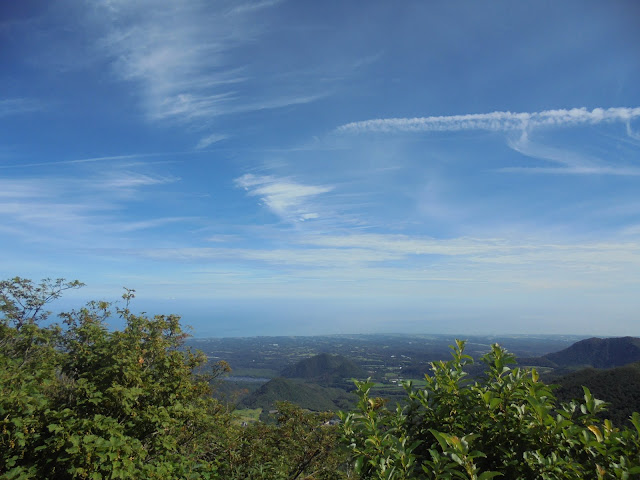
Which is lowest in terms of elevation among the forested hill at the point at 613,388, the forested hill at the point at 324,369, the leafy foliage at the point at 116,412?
the forested hill at the point at 324,369

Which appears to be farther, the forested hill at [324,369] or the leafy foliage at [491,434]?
the forested hill at [324,369]

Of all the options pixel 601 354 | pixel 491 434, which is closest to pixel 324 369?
pixel 601 354

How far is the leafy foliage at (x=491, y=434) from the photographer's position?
8.03 feet

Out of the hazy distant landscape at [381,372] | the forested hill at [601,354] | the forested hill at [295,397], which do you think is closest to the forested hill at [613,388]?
the hazy distant landscape at [381,372]

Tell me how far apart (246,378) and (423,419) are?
14736 centimetres

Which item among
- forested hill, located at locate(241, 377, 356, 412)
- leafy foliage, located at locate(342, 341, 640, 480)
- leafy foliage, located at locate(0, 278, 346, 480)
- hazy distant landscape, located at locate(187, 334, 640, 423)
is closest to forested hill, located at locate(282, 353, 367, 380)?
hazy distant landscape, located at locate(187, 334, 640, 423)

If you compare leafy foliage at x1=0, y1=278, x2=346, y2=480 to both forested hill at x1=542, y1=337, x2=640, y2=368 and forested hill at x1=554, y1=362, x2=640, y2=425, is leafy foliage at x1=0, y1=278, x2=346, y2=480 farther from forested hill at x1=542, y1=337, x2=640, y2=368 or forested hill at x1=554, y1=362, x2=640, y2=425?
forested hill at x1=542, y1=337, x2=640, y2=368

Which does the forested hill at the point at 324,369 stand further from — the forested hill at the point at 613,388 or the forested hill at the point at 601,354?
the forested hill at the point at 613,388

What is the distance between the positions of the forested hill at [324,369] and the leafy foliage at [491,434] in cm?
14344

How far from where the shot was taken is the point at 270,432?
11516 millimetres

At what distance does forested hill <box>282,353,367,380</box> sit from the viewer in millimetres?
142938

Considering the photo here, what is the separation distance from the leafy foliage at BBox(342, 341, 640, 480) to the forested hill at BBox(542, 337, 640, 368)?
550 ft

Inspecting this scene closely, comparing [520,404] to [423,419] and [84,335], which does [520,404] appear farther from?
[84,335]

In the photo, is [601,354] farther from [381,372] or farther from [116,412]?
[116,412]
